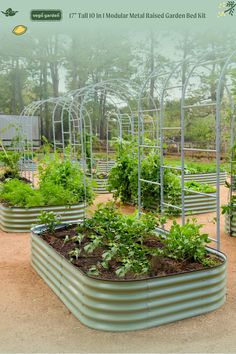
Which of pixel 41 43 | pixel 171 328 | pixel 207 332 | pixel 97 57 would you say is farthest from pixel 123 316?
pixel 41 43

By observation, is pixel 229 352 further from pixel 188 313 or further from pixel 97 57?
pixel 97 57

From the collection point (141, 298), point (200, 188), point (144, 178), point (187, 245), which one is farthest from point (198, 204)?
point (141, 298)

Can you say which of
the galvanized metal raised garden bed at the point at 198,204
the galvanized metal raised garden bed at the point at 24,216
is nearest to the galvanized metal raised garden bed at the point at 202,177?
the galvanized metal raised garden bed at the point at 198,204

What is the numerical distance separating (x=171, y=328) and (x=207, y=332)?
305mm

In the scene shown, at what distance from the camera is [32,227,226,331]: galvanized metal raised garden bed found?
361 cm

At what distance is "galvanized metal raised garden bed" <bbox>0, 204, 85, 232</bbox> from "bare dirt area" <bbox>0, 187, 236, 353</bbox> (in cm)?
255

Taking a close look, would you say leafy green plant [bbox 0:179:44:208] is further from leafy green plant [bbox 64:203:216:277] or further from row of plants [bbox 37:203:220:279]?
leafy green plant [bbox 64:203:216:277]

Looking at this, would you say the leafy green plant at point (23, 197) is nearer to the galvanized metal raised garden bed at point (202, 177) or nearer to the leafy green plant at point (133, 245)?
the leafy green plant at point (133, 245)

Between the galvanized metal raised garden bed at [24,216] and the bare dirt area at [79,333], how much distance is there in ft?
8.35

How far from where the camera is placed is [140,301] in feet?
11.9

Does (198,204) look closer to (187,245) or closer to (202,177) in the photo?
(202,177)

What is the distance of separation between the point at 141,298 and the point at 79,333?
61 centimetres

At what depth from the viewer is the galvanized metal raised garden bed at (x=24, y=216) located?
7137 mm

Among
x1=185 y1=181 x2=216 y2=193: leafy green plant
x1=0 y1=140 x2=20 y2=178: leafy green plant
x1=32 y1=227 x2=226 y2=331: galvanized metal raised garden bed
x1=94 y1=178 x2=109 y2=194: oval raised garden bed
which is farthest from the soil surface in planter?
x1=0 y1=140 x2=20 y2=178: leafy green plant
